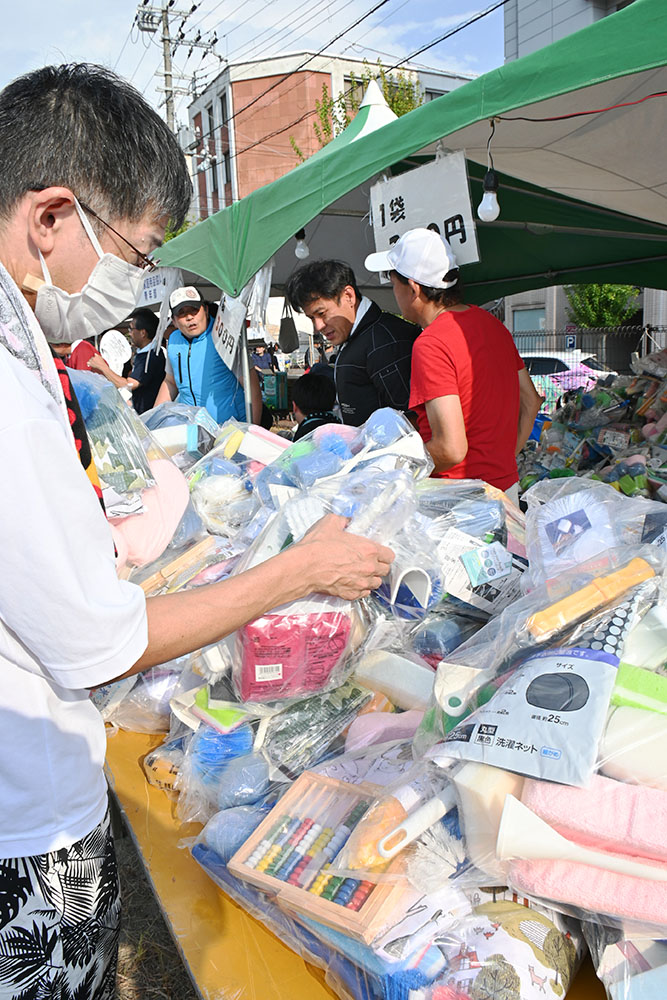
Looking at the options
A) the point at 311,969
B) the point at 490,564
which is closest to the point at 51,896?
the point at 311,969

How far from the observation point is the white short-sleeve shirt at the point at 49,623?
715 mm

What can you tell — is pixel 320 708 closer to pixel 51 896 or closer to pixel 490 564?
pixel 490 564

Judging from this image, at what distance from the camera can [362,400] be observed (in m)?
3.04

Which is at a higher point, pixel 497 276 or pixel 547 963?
pixel 497 276

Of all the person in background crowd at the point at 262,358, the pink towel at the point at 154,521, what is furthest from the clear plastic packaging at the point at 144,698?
the person in background crowd at the point at 262,358

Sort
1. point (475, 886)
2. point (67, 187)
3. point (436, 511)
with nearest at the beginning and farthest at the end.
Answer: point (67, 187) < point (475, 886) < point (436, 511)

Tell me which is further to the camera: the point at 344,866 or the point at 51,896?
the point at 344,866

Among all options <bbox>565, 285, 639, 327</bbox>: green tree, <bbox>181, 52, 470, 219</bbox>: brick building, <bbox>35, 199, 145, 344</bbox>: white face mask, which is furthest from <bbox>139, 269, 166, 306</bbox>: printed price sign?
<bbox>181, 52, 470, 219</bbox>: brick building

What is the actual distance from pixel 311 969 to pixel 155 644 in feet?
2.37

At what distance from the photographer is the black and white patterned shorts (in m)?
0.88

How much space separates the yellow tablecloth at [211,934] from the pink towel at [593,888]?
0.80 ft

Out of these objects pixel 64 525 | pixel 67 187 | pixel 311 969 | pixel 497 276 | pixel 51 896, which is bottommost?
pixel 311 969

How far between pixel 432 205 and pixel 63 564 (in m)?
2.56

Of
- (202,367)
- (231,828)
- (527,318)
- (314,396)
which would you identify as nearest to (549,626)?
(231,828)
